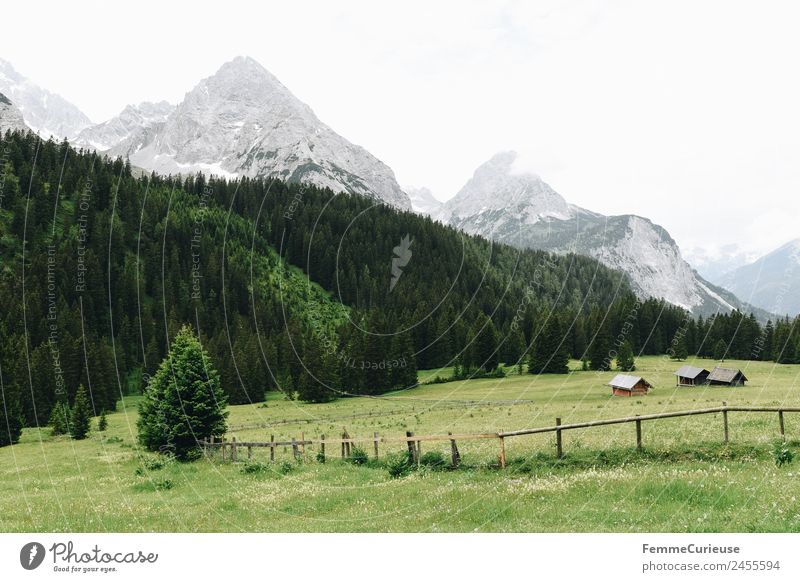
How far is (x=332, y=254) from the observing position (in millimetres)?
187375

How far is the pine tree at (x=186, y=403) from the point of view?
3466cm

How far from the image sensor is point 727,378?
72.2 m

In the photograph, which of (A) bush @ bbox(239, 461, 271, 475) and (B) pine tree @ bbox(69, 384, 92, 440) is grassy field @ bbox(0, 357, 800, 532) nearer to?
(A) bush @ bbox(239, 461, 271, 475)

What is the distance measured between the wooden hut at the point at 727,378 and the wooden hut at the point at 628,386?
9.75 metres

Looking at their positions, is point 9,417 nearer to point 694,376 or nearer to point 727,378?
point 694,376

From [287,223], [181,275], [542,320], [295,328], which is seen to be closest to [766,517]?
[542,320]

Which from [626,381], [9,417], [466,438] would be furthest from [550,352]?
[466,438]

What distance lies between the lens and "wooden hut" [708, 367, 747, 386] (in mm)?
72188

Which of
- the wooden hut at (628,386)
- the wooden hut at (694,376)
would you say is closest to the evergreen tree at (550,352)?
the wooden hut at (694,376)

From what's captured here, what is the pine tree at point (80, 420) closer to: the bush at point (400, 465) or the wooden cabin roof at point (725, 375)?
the bush at point (400, 465)

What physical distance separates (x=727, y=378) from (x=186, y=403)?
70.4 meters

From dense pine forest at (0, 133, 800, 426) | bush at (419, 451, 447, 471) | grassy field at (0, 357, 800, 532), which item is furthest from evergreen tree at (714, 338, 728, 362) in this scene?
bush at (419, 451, 447, 471)

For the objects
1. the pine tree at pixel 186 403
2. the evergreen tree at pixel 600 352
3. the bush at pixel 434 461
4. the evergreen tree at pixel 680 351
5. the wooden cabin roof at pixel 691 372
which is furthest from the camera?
the evergreen tree at pixel 680 351

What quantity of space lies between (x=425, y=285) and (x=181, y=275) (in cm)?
7528
